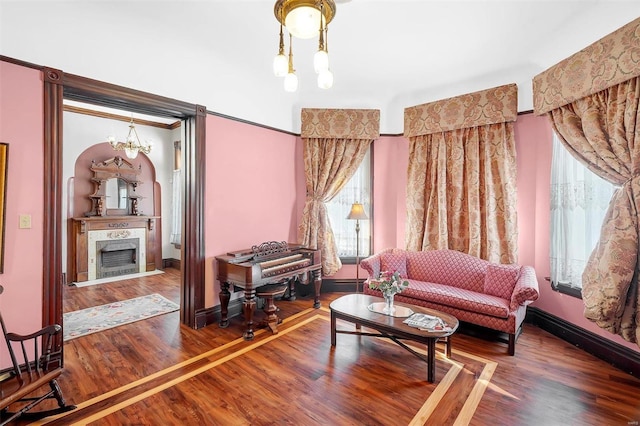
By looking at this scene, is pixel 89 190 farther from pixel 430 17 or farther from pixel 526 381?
pixel 526 381

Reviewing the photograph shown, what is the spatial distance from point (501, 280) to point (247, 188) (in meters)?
3.32

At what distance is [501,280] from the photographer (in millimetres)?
3301

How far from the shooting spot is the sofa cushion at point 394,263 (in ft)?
13.1

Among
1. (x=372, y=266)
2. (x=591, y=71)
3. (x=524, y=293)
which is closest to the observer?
(x=591, y=71)

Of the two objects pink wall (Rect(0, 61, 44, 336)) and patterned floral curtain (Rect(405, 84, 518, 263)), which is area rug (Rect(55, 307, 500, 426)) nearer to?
pink wall (Rect(0, 61, 44, 336))

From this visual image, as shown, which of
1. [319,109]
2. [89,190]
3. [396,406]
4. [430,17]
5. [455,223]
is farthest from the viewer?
[89,190]

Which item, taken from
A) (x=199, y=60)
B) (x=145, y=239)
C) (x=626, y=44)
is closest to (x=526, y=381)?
(x=626, y=44)

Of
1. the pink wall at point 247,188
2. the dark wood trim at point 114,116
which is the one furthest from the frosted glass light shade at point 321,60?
the dark wood trim at point 114,116

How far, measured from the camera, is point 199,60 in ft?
11.2

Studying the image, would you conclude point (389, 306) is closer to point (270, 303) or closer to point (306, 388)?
point (306, 388)

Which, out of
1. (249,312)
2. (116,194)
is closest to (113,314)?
(249,312)

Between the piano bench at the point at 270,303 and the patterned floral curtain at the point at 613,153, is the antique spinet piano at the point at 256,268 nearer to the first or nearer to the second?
the piano bench at the point at 270,303

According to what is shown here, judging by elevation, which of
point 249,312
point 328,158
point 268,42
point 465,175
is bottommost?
point 249,312

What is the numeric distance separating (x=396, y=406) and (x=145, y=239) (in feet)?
19.6
